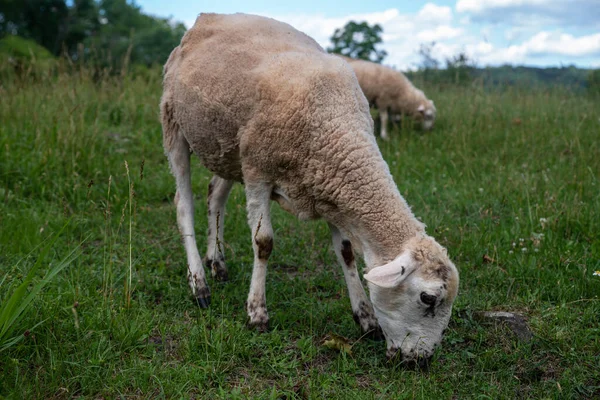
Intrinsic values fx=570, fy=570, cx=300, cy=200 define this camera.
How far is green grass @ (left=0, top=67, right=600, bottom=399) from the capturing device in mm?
2922

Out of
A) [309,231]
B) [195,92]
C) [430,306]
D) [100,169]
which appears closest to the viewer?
[430,306]

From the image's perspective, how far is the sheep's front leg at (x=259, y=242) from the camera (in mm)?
3562

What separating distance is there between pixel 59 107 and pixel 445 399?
5666 mm

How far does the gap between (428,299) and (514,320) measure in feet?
2.81

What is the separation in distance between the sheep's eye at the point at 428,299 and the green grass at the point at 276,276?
1.31ft

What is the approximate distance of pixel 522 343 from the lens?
3.31 metres

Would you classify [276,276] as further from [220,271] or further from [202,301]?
[202,301]

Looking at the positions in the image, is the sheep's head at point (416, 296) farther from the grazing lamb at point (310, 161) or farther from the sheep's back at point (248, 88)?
the sheep's back at point (248, 88)

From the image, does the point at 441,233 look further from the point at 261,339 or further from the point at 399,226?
the point at 261,339

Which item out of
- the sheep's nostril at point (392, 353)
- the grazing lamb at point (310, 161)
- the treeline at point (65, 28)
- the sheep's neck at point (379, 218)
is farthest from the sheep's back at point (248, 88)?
the treeline at point (65, 28)

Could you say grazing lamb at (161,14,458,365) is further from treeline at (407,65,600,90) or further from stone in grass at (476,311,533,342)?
treeline at (407,65,600,90)

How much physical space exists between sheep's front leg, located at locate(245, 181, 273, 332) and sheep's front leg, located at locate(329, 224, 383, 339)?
1.52ft

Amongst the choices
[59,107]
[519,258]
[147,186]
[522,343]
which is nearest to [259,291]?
[522,343]

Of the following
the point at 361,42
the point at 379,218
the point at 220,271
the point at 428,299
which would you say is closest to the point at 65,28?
the point at 361,42
